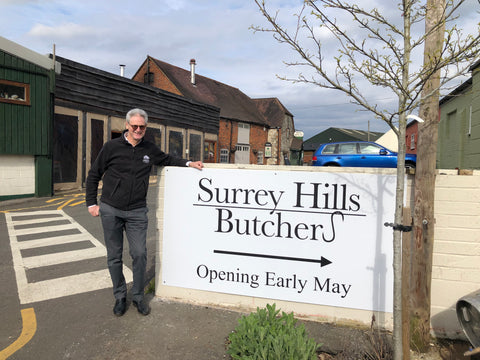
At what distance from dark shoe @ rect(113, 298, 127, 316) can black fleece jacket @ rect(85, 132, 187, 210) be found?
955 mm

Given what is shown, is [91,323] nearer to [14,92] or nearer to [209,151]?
[14,92]

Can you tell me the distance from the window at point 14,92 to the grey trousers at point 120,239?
9703 mm

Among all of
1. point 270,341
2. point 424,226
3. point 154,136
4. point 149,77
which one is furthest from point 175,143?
point 270,341

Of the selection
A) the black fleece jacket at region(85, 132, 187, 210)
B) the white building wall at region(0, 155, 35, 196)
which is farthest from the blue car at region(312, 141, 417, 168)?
the black fleece jacket at region(85, 132, 187, 210)

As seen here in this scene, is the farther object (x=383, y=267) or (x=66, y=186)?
(x=66, y=186)

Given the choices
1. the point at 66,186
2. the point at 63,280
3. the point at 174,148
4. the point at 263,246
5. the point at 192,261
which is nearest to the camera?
the point at 263,246

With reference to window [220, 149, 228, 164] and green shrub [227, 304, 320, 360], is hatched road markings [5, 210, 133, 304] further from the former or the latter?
window [220, 149, 228, 164]

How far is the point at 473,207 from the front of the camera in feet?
9.57

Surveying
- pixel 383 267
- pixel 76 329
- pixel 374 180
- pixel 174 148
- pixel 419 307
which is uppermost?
pixel 174 148

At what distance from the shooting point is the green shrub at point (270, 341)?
230cm

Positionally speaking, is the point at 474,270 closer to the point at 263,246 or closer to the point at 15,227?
the point at 263,246

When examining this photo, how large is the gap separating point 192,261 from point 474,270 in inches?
104

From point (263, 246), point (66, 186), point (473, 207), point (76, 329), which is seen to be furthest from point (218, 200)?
point (66, 186)

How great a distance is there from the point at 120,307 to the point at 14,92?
1042 cm
